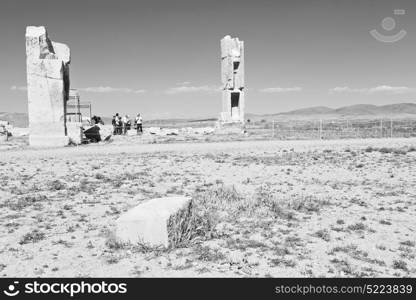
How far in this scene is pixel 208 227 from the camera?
24.5 feet

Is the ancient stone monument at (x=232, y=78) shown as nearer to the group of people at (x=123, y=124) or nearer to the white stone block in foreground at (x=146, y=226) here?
the group of people at (x=123, y=124)

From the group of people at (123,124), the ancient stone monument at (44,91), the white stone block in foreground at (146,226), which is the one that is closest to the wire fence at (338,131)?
the group of people at (123,124)

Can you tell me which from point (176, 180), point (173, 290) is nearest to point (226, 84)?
point (176, 180)

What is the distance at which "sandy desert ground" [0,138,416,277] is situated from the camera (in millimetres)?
5957

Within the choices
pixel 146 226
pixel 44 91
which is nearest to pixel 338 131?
pixel 44 91

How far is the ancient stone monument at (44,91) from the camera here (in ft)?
71.3

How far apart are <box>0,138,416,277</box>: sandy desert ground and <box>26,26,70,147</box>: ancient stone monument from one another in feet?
18.6

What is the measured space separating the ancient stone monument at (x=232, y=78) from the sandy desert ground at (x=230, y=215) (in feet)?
55.8

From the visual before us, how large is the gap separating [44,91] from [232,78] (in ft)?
51.6

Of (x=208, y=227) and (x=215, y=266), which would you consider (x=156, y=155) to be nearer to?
(x=208, y=227)

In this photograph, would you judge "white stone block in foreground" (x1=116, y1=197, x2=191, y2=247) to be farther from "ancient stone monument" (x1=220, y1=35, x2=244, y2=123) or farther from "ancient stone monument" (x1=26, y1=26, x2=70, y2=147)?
"ancient stone monument" (x1=220, y1=35, x2=244, y2=123)

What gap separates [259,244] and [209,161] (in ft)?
32.6

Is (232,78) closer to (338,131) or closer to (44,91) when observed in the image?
(338,131)

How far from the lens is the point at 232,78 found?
3375cm
